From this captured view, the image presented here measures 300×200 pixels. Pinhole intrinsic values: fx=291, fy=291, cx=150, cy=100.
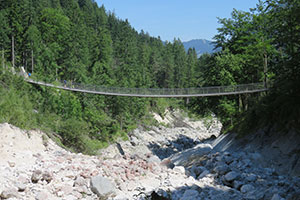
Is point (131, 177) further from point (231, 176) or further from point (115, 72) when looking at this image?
point (115, 72)

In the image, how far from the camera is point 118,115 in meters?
33.4

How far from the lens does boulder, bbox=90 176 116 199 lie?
8945 mm

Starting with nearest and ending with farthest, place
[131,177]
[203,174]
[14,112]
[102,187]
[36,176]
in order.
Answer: [36,176]
[102,187]
[131,177]
[203,174]
[14,112]

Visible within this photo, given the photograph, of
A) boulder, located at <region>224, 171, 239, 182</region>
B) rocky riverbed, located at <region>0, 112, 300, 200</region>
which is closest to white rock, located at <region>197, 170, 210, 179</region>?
rocky riverbed, located at <region>0, 112, 300, 200</region>

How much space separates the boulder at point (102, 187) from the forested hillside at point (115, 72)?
24.7 ft

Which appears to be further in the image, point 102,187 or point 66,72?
point 66,72

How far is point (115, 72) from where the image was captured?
43.7 metres

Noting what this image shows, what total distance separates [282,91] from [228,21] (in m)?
11.8

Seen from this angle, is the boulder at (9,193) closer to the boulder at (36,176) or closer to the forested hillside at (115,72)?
the boulder at (36,176)

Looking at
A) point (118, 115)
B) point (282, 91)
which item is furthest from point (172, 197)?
point (118, 115)

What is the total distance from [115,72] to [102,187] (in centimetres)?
3550

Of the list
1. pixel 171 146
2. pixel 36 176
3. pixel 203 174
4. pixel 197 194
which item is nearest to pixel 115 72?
pixel 171 146

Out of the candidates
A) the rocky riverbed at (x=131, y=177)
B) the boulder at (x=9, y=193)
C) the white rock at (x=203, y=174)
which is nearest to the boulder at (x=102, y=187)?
the rocky riverbed at (x=131, y=177)

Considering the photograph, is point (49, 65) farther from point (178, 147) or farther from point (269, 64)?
point (269, 64)
